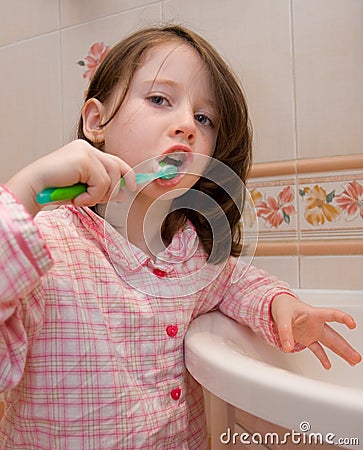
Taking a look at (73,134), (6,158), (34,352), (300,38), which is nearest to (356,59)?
(300,38)

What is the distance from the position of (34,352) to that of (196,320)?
0.22m

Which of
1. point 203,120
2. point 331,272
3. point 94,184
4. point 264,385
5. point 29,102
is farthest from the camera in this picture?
point 29,102

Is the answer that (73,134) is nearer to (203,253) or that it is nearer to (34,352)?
(203,253)

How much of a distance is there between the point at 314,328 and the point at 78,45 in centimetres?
103

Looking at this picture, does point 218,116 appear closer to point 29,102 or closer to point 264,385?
point 264,385

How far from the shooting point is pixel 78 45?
1.42 metres

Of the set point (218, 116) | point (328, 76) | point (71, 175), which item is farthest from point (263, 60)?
point (71, 175)

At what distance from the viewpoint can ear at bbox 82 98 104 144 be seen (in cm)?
80

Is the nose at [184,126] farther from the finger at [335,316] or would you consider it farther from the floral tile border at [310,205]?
the floral tile border at [310,205]

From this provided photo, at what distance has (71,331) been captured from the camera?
0.66 metres

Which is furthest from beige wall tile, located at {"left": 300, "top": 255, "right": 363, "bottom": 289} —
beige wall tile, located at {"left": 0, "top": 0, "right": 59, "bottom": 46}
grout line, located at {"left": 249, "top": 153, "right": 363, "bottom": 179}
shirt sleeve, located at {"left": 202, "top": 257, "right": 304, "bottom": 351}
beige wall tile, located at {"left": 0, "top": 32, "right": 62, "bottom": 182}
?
beige wall tile, located at {"left": 0, "top": 0, "right": 59, "bottom": 46}

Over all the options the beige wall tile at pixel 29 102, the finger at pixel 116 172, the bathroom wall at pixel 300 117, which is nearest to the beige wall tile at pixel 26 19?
the beige wall tile at pixel 29 102

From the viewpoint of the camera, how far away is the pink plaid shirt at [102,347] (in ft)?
2.15

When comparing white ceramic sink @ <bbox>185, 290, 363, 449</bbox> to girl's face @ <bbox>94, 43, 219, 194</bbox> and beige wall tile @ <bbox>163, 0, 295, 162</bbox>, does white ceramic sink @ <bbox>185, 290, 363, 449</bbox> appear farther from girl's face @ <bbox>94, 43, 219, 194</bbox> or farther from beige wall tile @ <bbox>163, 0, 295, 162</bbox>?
beige wall tile @ <bbox>163, 0, 295, 162</bbox>
